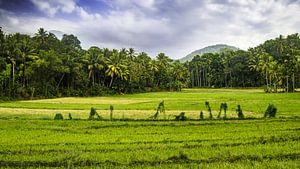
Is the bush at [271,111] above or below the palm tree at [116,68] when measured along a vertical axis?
below

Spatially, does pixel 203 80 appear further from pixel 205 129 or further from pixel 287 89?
pixel 205 129

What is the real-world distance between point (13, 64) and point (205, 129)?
154ft

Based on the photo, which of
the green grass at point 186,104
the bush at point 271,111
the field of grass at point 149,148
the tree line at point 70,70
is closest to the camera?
the field of grass at point 149,148

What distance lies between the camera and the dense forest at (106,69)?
5716cm

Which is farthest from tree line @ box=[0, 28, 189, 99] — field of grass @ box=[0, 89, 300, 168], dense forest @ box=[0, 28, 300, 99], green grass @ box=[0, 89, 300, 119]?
field of grass @ box=[0, 89, 300, 168]

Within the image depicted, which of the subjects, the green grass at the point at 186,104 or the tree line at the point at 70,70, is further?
the tree line at the point at 70,70

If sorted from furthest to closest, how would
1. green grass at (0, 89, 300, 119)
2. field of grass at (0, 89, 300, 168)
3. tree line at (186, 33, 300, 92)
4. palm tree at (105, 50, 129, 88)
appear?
palm tree at (105, 50, 129, 88)
tree line at (186, 33, 300, 92)
green grass at (0, 89, 300, 119)
field of grass at (0, 89, 300, 168)

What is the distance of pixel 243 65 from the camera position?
10206 centimetres

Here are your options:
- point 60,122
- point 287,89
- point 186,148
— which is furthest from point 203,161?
point 287,89

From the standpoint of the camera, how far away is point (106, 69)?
253 feet

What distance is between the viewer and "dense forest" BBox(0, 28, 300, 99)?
5716 centimetres

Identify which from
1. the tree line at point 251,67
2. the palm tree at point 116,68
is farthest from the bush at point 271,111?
the palm tree at point 116,68

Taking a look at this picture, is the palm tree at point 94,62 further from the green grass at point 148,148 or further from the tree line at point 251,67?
the green grass at point 148,148

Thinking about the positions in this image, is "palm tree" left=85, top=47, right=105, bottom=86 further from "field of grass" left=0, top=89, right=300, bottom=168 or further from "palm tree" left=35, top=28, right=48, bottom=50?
"field of grass" left=0, top=89, right=300, bottom=168
